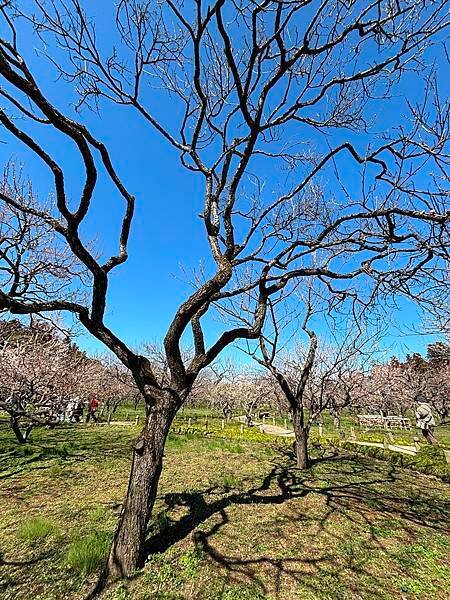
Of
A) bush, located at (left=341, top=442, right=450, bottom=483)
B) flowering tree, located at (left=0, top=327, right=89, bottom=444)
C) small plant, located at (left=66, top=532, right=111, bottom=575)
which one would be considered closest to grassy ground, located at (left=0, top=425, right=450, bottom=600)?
small plant, located at (left=66, top=532, right=111, bottom=575)

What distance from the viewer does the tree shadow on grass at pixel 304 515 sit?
3.26m

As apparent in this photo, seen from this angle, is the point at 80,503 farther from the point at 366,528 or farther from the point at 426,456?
the point at 426,456

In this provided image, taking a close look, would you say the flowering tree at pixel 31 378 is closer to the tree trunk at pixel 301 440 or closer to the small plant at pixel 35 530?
the small plant at pixel 35 530

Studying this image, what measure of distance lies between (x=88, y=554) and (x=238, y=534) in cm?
174

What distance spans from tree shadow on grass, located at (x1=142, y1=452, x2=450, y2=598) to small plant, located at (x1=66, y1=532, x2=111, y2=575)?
54cm

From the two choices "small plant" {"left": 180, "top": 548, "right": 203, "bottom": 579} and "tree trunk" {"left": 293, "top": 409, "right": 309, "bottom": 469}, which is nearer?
"small plant" {"left": 180, "top": 548, "right": 203, "bottom": 579}

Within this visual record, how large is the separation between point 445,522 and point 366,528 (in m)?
1.50

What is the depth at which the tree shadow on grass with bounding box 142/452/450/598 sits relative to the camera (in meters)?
3.26

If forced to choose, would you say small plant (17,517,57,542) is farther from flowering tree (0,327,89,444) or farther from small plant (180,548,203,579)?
flowering tree (0,327,89,444)

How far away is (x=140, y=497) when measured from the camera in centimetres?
327

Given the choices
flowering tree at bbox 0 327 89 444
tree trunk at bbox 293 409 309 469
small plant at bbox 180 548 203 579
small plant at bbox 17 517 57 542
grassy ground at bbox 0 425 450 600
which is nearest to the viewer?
grassy ground at bbox 0 425 450 600

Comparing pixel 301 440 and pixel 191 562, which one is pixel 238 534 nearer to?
pixel 191 562

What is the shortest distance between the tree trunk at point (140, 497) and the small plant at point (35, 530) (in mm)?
1346

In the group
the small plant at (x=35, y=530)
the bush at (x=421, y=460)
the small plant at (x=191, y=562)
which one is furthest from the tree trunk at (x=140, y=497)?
the bush at (x=421, y=460)
